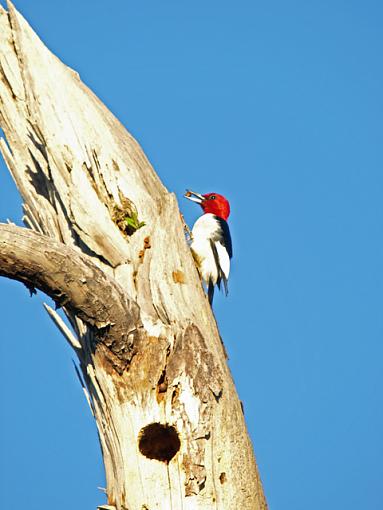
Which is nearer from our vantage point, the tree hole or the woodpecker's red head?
the tree hole

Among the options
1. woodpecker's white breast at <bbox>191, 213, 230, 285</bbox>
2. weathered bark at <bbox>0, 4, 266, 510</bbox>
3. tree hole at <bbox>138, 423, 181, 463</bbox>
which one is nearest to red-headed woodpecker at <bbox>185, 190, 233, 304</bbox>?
→ woodpecker's white breast at <bbox>191, 213, 230, 285</bbox>

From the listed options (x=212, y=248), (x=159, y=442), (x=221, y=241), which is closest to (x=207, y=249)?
(x=212, y=248)

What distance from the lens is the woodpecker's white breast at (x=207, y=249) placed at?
7250 millimetres

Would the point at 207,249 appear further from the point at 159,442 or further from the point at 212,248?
the point at 159,442

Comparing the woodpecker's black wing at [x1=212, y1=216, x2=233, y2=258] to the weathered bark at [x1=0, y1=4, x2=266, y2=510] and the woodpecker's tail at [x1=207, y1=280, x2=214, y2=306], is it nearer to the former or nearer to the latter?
the woodpecker's tail at [x1=207, y1=280, x2=214, y2=306]

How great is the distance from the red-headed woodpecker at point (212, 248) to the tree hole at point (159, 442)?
7.55 feet

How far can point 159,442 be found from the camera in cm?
494

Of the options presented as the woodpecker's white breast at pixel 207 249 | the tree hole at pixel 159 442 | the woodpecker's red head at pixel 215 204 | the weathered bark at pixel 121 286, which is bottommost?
the tree hole at pixel 159 442

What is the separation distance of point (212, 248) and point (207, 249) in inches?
2.1

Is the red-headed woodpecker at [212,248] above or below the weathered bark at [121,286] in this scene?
above

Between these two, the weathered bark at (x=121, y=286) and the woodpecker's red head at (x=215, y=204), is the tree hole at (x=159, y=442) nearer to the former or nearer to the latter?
the weathered bark at (x=121, y=286)

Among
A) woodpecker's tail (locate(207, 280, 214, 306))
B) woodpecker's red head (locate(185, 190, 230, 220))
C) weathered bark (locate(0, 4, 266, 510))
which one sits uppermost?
woodpecker's red head (locate(185, 190, 230, 220))

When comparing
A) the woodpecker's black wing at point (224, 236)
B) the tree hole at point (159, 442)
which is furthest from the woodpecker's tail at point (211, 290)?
the tree hole at point (159, 442)

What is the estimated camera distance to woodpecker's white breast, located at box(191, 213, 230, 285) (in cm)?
725
